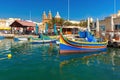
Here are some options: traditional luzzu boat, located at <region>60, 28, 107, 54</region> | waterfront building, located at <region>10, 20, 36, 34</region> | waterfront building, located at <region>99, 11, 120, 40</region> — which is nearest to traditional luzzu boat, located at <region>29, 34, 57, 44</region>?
waterfront building, located at <region>99, 11, 120, 40</region>

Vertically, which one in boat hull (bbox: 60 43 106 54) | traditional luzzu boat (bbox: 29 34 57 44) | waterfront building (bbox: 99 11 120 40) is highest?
waterfront building (bbox: 99 11 120 40)

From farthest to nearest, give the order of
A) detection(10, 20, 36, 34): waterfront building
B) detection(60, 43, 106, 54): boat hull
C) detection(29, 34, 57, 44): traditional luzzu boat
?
detection(10, 20, 36, 34): waterfront building
detection(29, 34, 57, 44): traditional luzzu boat
detection(60, 43, 106, 54): boat hull

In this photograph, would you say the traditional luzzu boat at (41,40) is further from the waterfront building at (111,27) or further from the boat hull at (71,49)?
the boat hull at (71,49)

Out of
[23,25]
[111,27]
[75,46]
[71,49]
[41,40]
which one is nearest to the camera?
[71,49]

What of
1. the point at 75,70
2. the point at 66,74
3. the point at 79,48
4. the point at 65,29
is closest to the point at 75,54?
the point at 79,48

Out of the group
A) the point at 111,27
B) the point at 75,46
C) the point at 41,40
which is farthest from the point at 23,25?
the point at 75,46

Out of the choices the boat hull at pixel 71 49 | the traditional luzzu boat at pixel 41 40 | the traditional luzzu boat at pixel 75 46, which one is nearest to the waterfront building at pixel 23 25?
the traditional luzzu boat at pixel 41 40

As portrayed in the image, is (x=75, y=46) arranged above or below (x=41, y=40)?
below

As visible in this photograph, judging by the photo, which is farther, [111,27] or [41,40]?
[111,27]

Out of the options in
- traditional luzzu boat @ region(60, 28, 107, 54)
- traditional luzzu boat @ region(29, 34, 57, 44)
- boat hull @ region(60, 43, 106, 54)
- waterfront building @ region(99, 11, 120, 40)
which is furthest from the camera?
traditional luzzu boat @ region(29, 34, 57, 44)

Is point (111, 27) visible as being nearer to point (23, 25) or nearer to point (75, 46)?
point (75, 46)

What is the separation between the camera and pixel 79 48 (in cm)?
2370

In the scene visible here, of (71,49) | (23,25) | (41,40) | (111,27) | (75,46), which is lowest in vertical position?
(71,49)

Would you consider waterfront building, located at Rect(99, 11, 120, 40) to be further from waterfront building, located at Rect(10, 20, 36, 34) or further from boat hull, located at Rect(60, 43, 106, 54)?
waterfront building, located at Rect(10, 20, 36, 34)
